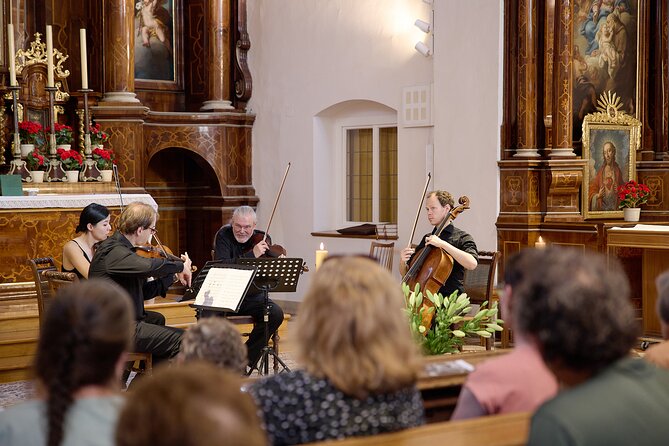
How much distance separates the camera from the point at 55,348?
2.14 meters

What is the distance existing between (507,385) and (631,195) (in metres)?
7.93

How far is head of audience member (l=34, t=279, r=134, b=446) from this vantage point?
2.13 meters

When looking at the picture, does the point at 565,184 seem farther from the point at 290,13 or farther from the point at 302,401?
the point at 302,401

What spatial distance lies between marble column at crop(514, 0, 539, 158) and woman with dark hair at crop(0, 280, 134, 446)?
26.4 ft

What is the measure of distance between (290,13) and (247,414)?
1086 centimetres

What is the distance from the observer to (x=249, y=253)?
797cm

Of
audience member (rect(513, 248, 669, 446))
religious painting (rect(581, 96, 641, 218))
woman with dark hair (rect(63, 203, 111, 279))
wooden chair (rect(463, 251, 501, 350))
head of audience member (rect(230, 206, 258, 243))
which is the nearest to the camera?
audience member (rect(513, 248, 669, 446))

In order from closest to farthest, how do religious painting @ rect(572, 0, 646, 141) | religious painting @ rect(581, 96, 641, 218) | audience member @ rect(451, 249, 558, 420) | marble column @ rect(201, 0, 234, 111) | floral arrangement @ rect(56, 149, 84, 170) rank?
audience member @ rect(451, 249, 558, 420) → floral arrangement @ rect(56, 149, 84, 170) → religious painting @ rect(581, 96, 641, 218) → religious painting @ rect(572, 0, 646, 141) → marble column @ rect(201, 0, 234, 111)

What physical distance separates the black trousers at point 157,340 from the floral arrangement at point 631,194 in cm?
Result: 554

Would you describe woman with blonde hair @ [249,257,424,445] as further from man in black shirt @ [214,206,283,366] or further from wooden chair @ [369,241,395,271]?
wooden chair @ [369,241,395,271]

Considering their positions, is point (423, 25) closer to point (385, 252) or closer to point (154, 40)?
point (385, 252)

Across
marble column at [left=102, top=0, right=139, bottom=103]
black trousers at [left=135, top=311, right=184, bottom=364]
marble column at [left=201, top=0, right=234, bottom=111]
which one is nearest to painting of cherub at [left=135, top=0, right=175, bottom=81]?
marble column at [left=201, top=0, right=234, bottom=111]

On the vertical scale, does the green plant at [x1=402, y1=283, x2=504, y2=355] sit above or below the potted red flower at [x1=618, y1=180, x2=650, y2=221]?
below

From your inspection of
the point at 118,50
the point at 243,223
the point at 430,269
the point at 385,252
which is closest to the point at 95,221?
the point at 243,223
